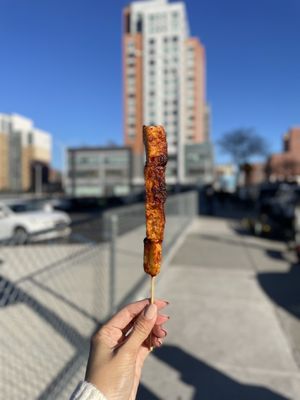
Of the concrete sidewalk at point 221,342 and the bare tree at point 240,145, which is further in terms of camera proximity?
the bare tree at point 240,145

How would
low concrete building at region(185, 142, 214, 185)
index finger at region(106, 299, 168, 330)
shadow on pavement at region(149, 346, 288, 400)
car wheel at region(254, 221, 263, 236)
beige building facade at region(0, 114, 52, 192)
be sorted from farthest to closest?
beige building facade at region(0, 114, 52, 192) → low concrete building at region(185, 142, 214, 185) → car wheel at region(254, 221, 263, 236) → shadow on pavement at region(149, 346, 288, 400) → index finger at region(106, 299, 168, 330)

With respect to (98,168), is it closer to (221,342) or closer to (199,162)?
(199,162)

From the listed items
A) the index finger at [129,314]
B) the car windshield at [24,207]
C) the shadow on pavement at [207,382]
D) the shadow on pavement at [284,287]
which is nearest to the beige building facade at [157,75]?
the car windshield at [24,207]

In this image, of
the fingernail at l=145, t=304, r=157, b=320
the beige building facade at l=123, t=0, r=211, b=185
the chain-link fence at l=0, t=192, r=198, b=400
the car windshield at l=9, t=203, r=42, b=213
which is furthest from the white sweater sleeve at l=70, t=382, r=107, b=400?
the beige building facade at l=123, t=0, r=211, b=185

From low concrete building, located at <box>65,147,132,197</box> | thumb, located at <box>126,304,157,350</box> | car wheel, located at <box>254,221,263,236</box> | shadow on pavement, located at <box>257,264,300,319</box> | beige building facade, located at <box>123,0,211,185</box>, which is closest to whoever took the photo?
thumb, located at <box>126,304,157,350</box>

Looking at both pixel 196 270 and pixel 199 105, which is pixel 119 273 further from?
pixel 199 105

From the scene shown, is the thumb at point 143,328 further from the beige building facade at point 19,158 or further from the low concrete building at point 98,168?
the beige building facade at point 19,158

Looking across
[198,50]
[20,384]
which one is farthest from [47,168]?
[20,384]

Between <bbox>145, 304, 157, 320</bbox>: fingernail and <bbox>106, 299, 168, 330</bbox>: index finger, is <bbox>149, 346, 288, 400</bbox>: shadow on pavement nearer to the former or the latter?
<bbox>106, 299, 168, 330</bbox>: index finger
